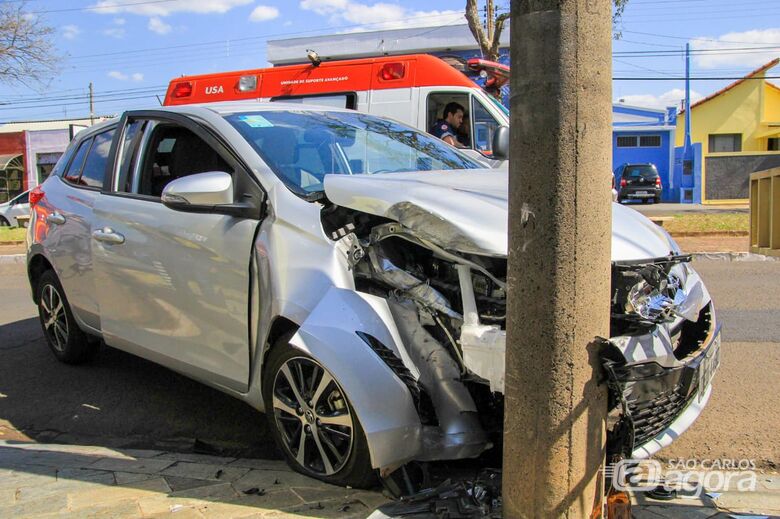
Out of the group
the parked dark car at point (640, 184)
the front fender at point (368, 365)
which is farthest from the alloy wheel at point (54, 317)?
the parked dark car at point (640, 184)

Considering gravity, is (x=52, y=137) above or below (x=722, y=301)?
above

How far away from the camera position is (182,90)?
1302 centimetres

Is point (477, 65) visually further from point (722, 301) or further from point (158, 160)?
point (158, 160)

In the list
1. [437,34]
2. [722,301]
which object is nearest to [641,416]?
[722,301]

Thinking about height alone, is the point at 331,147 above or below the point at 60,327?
above

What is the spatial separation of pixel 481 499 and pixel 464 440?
28 centimetres

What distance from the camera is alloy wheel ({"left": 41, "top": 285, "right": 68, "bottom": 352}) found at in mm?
5340

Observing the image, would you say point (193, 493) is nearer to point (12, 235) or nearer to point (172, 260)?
point (172, 260)

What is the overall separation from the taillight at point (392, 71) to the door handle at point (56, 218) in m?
6.62

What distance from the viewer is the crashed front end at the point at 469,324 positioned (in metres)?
2.66

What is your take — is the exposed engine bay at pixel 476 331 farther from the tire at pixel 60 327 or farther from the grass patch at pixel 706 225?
the grass patch at pixel 706 225

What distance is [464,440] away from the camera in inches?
113

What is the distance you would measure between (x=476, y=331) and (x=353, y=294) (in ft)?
2.02

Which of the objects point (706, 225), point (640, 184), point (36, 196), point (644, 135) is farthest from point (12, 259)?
point (644, 135)
